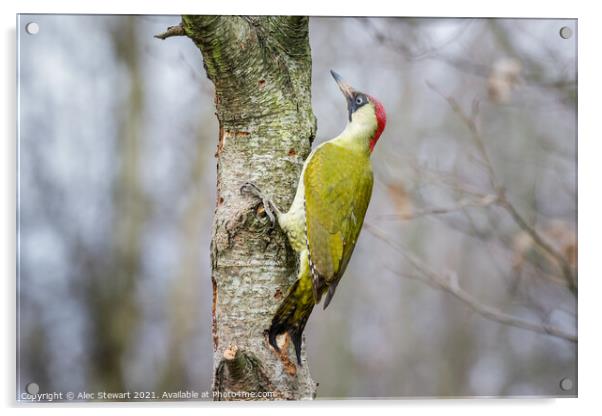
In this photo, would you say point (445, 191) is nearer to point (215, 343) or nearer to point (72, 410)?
point (215, 343)

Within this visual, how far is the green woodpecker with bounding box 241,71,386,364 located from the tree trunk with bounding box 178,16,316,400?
0.03m

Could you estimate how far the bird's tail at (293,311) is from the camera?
6.92 ft

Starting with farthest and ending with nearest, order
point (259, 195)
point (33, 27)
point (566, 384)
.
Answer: point (566, 384) → point (33, 27) → point (259, 195)

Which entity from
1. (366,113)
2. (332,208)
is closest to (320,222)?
(332,208)

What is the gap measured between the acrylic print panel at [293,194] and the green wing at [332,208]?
12 millimetres

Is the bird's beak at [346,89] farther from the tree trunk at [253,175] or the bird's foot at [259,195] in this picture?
the bird's foot at [259,195]

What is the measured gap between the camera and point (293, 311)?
212 centimetres

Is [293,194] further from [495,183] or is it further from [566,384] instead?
[566,384]

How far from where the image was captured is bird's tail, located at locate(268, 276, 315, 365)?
2109 millimetres

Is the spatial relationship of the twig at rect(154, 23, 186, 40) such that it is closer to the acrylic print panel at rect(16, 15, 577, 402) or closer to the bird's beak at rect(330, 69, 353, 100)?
the acrylic print panel at rect(16, 15, 577, 402)

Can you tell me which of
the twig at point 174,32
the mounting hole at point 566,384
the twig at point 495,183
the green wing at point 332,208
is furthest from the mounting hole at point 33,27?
the mounting hole at point 566,384

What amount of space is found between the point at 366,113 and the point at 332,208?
1.35 feet

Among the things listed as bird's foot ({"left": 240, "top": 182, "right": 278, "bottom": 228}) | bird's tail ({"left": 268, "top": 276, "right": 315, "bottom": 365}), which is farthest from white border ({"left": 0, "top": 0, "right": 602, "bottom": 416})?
bird's foot ({"left": 240, "top": 182, "right": 278, "bottom": 228})

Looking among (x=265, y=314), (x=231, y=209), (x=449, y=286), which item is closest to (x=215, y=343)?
(x=265, y=314)
